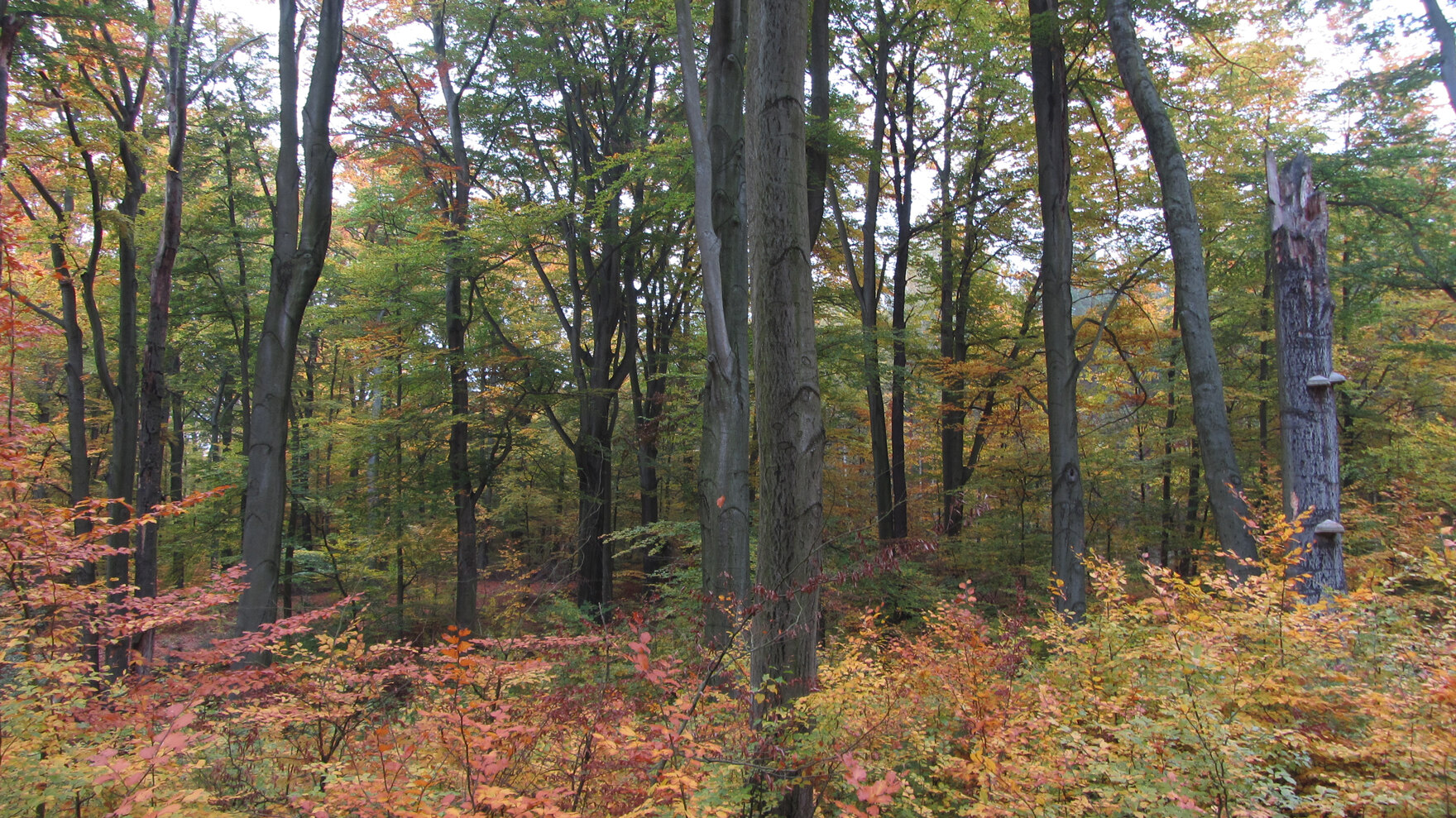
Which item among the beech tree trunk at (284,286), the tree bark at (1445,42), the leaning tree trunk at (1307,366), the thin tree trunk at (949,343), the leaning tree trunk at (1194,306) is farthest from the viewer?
the thin tree trunk at (949,343)

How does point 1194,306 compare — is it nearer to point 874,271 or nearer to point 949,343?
point 874,271

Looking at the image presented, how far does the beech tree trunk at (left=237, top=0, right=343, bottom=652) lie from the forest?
43 mm

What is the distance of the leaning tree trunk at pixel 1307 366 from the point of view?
17.2 ft

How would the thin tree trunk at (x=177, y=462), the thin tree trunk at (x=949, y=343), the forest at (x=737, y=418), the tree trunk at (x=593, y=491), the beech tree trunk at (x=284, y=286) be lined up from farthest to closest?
the thin tree trunk at (x=177, y=462) < the thin tree trunk at (x=949, y=343) < the tree trunk at (x=593, y=491) < the beech tree trunk at (x=284, y=286) < the forest at (x=737, y=418)

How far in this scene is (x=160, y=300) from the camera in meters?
8.17

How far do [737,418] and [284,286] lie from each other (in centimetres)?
416

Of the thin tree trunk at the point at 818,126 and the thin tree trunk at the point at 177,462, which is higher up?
the thin tree trunk at the point at 818,126

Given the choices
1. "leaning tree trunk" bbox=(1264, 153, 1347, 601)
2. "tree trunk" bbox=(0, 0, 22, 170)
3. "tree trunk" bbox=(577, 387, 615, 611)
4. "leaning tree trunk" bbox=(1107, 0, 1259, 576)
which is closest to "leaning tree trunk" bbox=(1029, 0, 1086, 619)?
"leaning tree trunk" bbox=(1107, 0, 1259, 576)

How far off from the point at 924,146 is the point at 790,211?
11653mm

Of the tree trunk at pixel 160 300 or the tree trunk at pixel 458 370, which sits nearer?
the tree trunk at pixel 160 300

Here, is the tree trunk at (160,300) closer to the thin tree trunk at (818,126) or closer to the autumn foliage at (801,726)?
the autumn foliage at (801,726)

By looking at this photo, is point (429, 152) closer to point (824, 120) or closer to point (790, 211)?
point (824, 120)

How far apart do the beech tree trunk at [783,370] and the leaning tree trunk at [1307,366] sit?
4.74 metres

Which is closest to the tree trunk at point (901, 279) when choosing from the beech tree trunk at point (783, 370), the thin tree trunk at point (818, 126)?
the thin tree trunk at point (818, 126)
